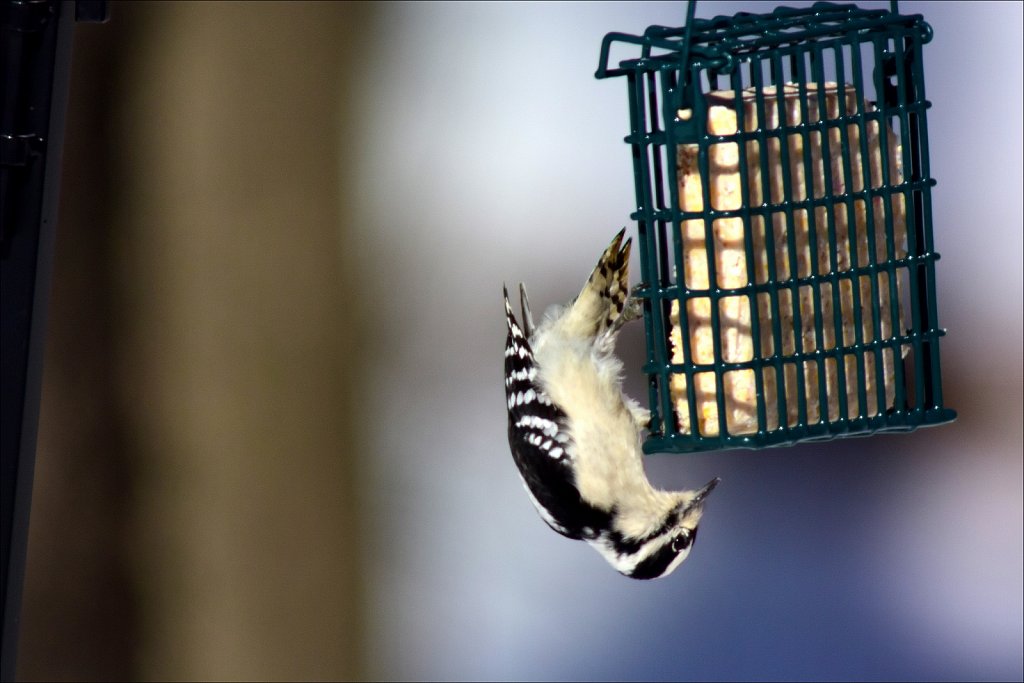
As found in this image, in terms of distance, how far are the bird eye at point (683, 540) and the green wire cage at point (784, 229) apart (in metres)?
0.36

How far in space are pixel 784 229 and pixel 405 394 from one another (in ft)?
5.96

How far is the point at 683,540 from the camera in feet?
5.84

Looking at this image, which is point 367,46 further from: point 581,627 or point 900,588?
point 900,588

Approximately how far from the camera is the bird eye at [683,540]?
177 centimetres

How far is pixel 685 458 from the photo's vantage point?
304cm

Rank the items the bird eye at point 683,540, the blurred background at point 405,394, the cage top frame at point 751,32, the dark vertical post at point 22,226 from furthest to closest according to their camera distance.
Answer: the blurred background at point 405,394, the bird eye at point 683,540, the cage top frame at point 751,32, the dark vertical post at point 22,226

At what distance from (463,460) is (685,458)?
632 millimetres

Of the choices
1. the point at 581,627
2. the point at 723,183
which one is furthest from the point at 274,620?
the point at 723,183

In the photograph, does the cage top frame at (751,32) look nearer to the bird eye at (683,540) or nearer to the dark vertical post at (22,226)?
the dark vertical post at (22,226)

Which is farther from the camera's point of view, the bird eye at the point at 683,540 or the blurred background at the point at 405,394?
the blurred background at the point at 405,394

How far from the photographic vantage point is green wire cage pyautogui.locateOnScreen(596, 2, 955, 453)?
1.34m

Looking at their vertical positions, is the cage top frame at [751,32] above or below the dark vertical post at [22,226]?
above

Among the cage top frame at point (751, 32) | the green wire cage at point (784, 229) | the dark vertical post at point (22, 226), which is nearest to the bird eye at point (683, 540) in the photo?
the green wire cage at point (784, 229)

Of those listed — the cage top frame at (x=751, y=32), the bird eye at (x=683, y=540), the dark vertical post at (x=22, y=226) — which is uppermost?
the cage top frame at (x=751, y=32)
